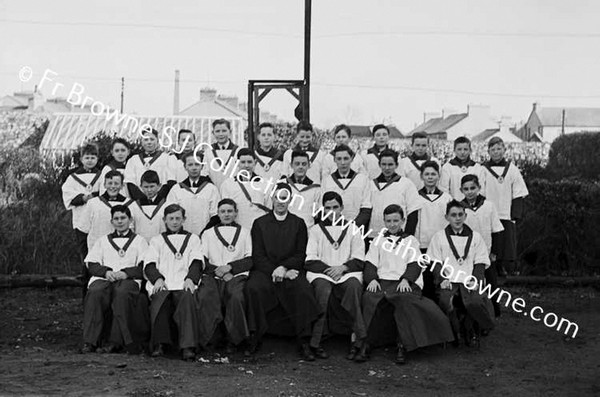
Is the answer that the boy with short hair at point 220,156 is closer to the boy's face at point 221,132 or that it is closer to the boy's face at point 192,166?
the boy's face at point 221,132

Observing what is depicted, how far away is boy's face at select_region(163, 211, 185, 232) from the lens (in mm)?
8070

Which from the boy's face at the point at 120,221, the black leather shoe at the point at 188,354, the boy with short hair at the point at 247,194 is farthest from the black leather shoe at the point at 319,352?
the boy's face at the point at 120,221

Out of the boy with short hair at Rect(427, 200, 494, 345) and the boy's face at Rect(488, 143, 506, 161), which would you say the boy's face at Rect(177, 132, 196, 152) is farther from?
the boy's face at Rect(488, 143, 506, 161)

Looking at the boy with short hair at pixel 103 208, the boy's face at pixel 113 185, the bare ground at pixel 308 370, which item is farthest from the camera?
the boy with short hair at pixel 103 208

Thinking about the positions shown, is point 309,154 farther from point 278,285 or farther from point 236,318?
point 236,318

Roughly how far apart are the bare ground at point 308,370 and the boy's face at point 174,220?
1.26 meters

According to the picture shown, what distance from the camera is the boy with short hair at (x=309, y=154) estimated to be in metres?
9.38

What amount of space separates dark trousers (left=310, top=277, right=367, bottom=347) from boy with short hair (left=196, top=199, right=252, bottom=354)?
2.22 ft

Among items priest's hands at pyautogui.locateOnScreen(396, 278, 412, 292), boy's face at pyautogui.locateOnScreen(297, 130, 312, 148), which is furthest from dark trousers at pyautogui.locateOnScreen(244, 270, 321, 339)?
boy's face at pyautogui.locateOnScreen(297, 130, 312, 148)

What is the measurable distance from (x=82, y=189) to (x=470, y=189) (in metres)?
4.08

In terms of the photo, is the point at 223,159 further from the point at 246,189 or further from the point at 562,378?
the point at 562,378

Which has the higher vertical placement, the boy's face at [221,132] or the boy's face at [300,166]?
the boy's face at [221,132]

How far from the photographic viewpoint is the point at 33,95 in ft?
188

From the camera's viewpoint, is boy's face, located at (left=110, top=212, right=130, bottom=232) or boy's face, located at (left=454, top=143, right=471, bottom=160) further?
boy's face, located at (left=454, top=143, right=471, bottom=160)
